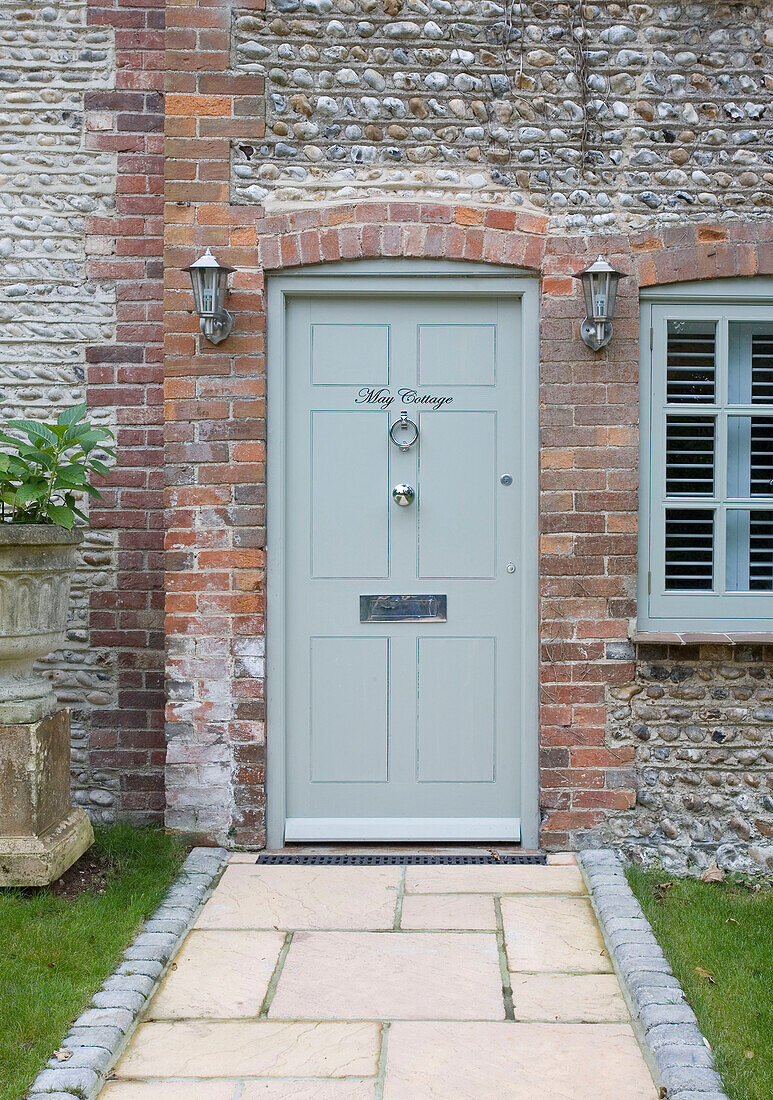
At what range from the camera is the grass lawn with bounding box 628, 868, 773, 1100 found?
8.84 feet

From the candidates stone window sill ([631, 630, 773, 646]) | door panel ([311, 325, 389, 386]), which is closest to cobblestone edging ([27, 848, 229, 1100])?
stone window sill ([631, 630, 773, 646])

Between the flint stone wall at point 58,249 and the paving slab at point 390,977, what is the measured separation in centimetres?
182

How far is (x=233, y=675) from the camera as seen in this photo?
171 inches

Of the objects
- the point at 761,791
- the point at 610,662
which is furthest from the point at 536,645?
the point at 761,791

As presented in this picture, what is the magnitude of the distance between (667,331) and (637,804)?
6.71 feet

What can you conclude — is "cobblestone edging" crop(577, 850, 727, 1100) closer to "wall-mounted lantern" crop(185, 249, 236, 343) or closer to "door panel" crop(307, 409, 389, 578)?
"door panel" crop(307, 409, 389, 578)

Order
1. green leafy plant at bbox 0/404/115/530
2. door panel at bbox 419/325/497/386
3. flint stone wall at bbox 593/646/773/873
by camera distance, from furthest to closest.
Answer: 1. door panel at bbox 419/325/497/386
2. flint stone wall at bbox 593/646/773/873
3. green leafy plant at bbox 0/404/115/530

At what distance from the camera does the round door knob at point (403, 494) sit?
4.40 m

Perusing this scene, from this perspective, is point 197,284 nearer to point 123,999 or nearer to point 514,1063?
point 123,999

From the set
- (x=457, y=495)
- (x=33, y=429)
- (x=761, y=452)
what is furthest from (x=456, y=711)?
(x=33, y=429)

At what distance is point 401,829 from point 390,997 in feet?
4.47

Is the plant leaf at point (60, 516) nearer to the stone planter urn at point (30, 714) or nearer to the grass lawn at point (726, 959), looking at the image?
the stone planter urn at point (30, 714)

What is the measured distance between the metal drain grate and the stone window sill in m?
1.03

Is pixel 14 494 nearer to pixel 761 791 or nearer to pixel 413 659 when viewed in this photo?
pixel 413 659
